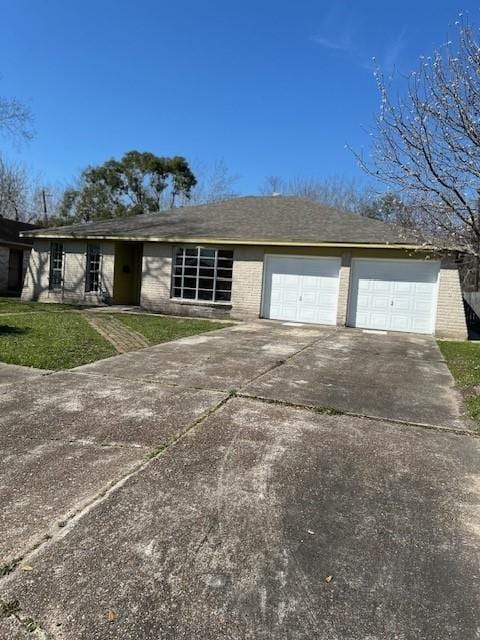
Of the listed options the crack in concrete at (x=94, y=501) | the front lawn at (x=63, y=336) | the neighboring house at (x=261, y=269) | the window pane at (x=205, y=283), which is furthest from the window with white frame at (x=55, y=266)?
the crack in concrete at (x=94, y=501)

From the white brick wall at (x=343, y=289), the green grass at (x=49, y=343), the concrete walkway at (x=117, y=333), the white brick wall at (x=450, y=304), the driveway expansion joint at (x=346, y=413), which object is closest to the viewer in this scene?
the driveway expansion joint at (x=346, y=413)

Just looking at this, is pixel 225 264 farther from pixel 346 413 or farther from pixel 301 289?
pixel 346 413

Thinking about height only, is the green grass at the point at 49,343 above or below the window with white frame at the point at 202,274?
below

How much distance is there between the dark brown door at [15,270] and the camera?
2281 centimetres

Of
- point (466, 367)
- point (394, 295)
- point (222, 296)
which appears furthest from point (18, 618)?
point (222, 296)

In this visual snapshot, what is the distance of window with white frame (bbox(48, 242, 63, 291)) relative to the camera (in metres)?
17.7

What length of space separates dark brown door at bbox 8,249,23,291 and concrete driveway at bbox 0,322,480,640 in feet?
64.6

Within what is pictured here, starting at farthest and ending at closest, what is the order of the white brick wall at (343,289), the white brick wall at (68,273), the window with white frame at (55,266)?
the window with white frame at (55,266)
the white brick wall at (68,273)
the white brick wall at (343,289)

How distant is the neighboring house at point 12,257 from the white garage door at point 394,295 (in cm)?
1640

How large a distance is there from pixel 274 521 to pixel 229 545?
37 cm

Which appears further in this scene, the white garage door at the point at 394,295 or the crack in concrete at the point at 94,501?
the white garage door at the point at 394,295

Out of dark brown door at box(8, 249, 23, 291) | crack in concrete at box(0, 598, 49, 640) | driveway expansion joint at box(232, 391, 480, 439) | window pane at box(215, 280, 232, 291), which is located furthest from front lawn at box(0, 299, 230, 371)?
dark brown door at box(8, 249, 23, 291)

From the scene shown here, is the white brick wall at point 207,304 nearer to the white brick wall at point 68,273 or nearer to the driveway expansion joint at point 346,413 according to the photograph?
the white brick wall at point 68,273

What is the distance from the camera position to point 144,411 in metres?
4.62
